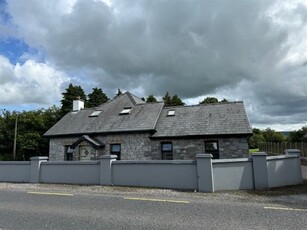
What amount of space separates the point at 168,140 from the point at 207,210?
37.9 feet

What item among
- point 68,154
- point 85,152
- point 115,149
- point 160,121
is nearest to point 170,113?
point 160,121

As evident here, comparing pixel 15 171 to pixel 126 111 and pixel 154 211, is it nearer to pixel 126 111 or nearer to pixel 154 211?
pixel 126 111

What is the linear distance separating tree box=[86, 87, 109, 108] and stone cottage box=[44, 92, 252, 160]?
84.5ft

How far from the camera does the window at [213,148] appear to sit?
1828 cm

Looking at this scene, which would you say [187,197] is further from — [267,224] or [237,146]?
[237,146]

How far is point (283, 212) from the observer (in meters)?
7.47

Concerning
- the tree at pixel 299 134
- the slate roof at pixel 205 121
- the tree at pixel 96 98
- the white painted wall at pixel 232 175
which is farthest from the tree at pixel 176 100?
the white painted wall at pixel 232 175

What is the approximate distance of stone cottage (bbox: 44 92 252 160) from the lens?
1820cm

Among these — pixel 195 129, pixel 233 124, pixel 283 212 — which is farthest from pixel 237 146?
pixel 283 212

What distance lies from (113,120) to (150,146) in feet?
13.7

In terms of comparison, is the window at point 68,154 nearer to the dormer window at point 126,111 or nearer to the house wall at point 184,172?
the dormer window at point 126,111

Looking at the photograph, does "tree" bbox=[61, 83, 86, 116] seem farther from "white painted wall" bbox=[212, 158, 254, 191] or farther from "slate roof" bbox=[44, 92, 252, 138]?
"white painted wall" bbox=[212, 158, 254, 191]

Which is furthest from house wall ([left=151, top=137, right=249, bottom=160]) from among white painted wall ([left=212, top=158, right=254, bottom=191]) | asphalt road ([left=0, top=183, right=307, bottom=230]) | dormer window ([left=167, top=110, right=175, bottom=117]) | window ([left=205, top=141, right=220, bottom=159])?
asphalt road ([left=0, top=183, right=307, bottom=230])

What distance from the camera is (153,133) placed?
1984 centimetres
